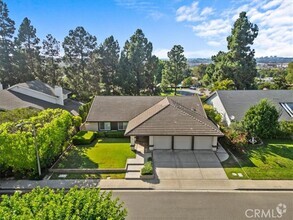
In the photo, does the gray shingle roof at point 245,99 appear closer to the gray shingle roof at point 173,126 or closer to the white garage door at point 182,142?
the gray shingle roof at point 173,126

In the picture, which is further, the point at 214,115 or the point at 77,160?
the point at 214,115

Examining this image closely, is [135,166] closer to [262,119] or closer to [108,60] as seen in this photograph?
[262,119]

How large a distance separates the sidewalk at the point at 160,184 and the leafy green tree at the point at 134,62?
31827 millimetres

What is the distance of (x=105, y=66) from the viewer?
47.6 meters

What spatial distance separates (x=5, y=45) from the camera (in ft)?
148

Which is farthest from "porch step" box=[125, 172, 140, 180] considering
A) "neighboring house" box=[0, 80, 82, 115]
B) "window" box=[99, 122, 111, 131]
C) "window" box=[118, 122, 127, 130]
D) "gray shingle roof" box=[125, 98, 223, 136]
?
"neighboring house" box=[0, 80, 82, 115]

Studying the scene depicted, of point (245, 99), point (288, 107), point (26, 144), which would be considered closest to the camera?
point (26, 144)

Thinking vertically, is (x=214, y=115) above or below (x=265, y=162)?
above

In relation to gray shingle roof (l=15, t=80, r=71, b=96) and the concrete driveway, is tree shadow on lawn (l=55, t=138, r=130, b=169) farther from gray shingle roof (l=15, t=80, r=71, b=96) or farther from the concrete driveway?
gray shingle roof (l=15, t=80, r=71, b=96)

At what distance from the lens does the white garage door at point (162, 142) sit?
22.7 meters

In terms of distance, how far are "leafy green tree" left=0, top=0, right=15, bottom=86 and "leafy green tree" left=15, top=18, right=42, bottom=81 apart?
1.38 meters

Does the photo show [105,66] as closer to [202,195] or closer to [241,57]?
[241,57]

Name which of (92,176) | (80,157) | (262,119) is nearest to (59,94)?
(80,157)

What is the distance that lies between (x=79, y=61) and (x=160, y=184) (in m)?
36.9
